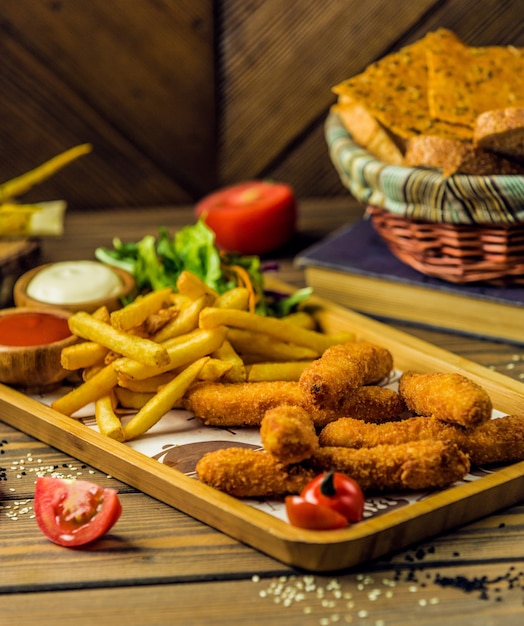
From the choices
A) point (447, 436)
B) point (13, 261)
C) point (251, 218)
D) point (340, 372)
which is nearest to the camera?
point (447, 436)

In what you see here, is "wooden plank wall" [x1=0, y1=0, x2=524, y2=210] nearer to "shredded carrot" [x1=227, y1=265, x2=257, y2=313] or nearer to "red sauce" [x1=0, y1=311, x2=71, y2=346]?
"shredded carrot" [x1=227, y1=265, x2=257, y2=313]

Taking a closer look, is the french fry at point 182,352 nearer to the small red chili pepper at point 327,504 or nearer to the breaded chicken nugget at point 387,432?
the breaded chicken nugget at point 387,432

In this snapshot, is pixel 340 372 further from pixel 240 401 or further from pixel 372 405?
pixel 240 401

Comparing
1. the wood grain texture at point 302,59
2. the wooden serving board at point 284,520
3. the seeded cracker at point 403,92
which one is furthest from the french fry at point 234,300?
the wood grain texture at point 302,59

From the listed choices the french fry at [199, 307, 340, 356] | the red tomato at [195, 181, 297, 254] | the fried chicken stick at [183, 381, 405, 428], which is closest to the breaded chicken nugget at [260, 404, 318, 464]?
the fried chicken stick at [183, 381, 405, 428]

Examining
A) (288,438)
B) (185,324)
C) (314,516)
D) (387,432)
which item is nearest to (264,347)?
(185,324)

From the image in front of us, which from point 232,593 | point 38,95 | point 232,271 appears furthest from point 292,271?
point 232,593

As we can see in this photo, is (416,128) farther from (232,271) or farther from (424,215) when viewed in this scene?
(232,271)
